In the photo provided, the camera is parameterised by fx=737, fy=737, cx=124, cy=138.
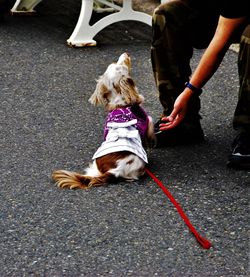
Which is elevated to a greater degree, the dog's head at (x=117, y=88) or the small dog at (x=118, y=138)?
the dog's head at (x=117, y=88)

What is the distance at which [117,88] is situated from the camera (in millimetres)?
3633

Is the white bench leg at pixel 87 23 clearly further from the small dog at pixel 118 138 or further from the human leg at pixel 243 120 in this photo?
the human leg at pixel 243 120

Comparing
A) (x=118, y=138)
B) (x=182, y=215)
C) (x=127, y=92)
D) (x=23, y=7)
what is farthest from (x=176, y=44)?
(x=23, y=7)

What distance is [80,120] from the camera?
4508mm

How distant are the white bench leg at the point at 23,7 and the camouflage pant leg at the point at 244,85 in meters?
3.91

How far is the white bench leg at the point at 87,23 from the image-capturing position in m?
5.97

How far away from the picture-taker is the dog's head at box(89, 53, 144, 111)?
3619mm

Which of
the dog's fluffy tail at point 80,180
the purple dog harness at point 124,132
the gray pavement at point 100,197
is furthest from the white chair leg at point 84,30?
the dog's fluffy tail at point 80,180

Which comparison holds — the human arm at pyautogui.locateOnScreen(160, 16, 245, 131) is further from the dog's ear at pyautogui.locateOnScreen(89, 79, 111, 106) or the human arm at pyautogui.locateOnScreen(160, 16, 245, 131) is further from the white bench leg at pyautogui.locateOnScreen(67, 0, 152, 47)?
the white bench leg at pyautogui.locateOnScreen(67, 0, 152, 47)

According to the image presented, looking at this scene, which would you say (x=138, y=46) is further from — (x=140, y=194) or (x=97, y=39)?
(x=140, y=194)

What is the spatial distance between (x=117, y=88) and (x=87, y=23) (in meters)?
2.46

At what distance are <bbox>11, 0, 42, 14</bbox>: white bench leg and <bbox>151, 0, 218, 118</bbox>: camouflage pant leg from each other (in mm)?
3480

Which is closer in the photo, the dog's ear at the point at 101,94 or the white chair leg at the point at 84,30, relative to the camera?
the dog's ear at the point at 101,94

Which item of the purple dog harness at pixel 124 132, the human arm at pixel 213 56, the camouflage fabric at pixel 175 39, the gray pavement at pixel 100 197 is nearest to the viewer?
the gray pavement at pixel 100 197
